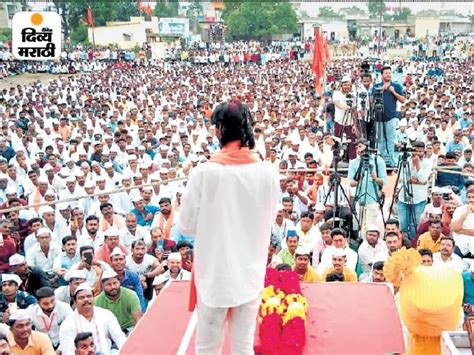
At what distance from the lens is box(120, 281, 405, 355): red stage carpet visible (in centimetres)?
242

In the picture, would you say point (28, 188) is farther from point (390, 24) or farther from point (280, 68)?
point (390, 24)

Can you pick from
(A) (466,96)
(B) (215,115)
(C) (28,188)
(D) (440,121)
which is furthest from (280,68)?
(B) (215,115)

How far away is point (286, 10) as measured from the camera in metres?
42.7

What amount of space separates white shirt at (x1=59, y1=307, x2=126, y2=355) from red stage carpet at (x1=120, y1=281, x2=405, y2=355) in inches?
37.8

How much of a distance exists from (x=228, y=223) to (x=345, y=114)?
4.61m

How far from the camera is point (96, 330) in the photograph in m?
3.77

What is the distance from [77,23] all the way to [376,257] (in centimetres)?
3334

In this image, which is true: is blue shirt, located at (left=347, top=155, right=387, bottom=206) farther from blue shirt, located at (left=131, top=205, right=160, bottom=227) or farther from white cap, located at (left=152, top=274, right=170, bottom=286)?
blue shirt, located at (left=131, top=205, right=160, bottom=227)

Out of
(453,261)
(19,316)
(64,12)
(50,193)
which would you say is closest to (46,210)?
(50,193)

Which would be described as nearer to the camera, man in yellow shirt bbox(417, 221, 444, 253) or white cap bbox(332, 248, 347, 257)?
white cap bbox(332, 248, 347, 257)

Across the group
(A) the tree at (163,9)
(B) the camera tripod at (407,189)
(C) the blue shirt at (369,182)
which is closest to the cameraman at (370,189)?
(C) the blue shirt at (369,182)

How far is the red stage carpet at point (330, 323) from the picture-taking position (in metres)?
2.42

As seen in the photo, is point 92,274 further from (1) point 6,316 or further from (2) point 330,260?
(2) point 330,260
